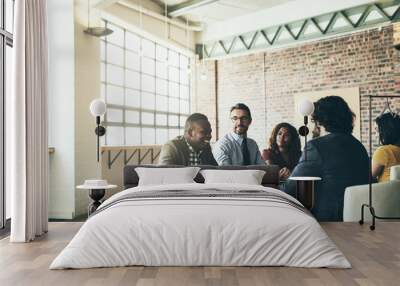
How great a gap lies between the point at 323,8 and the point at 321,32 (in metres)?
0.33

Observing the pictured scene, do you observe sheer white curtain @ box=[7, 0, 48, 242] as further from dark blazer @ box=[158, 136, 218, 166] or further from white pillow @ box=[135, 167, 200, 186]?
dark blazer @ box=[158, 136, 218, 166]

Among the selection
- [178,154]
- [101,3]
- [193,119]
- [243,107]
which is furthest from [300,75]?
[101,3]

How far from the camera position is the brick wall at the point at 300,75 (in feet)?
21.0

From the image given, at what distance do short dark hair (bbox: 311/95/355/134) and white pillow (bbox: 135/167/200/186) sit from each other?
2.01m

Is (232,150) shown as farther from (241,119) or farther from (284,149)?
(284,149)

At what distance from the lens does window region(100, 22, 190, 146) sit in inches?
289

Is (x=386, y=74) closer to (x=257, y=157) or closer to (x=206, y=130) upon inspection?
(x=257, y=157)

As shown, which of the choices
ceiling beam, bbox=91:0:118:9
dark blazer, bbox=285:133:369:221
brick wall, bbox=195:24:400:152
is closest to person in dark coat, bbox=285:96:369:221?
dark blazer, bbox=285:133:369:221

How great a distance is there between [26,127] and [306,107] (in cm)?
367

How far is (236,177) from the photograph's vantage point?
6211 millimetres

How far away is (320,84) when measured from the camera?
677 cm

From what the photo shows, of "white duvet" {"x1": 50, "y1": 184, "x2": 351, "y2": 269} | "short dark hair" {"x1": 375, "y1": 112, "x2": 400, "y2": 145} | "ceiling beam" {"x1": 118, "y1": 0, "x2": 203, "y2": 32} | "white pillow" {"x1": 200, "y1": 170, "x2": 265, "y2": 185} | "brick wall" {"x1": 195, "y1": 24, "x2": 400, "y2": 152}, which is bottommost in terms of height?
"white duvet" {"x1": 50, "y1": 184, "x2": 351, "y2": 269}

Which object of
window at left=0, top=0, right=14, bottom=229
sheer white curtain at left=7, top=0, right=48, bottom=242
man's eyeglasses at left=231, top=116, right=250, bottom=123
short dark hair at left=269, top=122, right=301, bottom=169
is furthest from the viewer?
man's eyeglasses at left=231, top=116, right=250, bottom=123

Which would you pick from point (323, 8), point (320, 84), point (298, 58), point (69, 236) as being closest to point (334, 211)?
point (320, 84)
